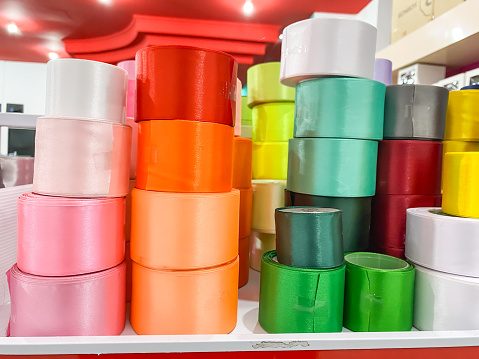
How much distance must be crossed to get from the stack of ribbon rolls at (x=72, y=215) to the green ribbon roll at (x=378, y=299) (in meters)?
0.56

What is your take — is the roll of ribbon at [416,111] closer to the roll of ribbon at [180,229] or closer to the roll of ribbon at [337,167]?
the roll of ribbon at [337,167]

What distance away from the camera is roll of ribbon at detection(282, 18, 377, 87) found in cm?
101

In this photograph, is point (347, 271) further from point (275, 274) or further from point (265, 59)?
point (265, 59)

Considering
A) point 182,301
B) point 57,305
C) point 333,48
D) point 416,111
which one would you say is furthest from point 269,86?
point 57,305

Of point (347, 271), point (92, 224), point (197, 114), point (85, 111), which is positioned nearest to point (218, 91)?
point (197, 114)

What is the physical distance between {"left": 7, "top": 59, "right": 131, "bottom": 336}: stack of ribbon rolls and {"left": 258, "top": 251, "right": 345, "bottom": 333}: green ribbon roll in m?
0.37

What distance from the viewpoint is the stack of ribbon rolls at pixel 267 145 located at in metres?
1.30

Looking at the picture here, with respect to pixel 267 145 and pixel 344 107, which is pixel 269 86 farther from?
pixel 344 107

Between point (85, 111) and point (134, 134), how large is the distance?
25cm

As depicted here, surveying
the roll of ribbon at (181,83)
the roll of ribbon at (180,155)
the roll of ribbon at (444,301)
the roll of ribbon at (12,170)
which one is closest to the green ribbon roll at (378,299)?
the roll of ribbon at (444,301)

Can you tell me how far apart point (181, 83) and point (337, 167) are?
1.60 ft

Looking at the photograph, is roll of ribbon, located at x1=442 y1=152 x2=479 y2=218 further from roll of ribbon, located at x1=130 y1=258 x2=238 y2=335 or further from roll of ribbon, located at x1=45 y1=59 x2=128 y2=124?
roll of ribbon, located at x1=45 y1=59 x2=128 y2=124

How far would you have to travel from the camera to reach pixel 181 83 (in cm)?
82

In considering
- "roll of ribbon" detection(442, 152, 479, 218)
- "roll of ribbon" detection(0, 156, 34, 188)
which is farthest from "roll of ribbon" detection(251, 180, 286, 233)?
"roll of ribbon" detection(0, 156, 34, 188)
